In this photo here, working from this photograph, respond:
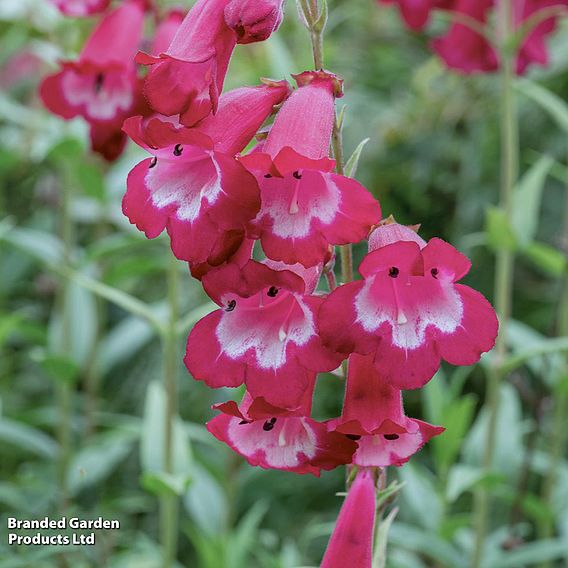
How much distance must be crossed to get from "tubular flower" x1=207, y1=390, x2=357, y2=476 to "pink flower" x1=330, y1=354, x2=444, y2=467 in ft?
0.05

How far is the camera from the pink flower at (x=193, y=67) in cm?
61

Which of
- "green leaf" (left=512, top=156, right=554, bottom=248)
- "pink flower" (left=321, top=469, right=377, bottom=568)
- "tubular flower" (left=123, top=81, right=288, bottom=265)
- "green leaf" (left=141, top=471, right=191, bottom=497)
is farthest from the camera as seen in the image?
"green leaf" (left=512, top=156, right=554, bottom=248)

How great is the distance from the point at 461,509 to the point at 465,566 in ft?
1.97

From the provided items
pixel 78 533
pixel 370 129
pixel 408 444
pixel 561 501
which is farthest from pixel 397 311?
pixel 370 129

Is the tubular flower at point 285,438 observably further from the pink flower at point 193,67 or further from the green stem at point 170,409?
the green stem at point 170,409

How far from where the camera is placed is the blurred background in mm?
1419

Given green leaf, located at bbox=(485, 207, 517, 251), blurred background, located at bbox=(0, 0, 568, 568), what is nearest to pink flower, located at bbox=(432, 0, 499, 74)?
blurred background, located at bbox=(0, 0, 568, 568)

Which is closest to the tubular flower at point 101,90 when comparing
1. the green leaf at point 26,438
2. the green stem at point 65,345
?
the green stem at point 65,345

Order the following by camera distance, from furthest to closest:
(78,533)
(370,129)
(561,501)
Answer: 1. (370,129)
2. (561,501)
3. (78,533)

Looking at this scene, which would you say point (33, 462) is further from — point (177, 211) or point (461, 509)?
point (177, 211)

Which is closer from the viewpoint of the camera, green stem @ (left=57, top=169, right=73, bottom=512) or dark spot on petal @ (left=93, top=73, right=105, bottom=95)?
dark spot on petal @ (left=93, top=73, right=105, bottom=95)

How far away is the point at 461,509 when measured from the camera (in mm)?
1999

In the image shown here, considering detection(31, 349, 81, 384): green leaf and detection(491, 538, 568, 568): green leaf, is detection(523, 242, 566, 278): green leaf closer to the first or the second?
detection(491, 538, 568, 568): green leaf

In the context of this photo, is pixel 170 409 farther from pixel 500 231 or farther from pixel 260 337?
pixel 260 337
